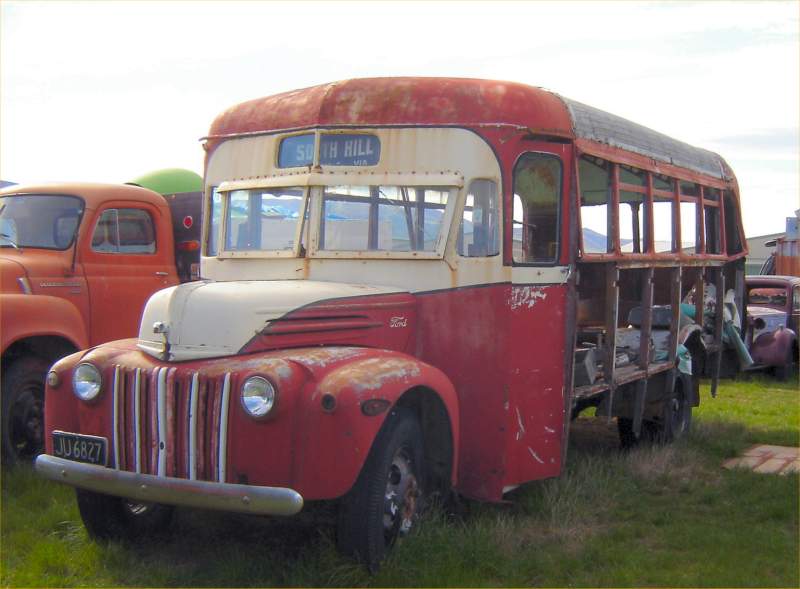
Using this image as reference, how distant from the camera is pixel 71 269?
747 cm

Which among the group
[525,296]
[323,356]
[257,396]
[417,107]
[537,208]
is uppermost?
[417,107]

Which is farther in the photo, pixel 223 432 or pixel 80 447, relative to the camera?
pixel 80 447

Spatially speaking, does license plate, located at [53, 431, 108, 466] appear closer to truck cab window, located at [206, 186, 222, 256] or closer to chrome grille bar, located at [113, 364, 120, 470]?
chrome grille bar, located at [113, 364, 120, 470]

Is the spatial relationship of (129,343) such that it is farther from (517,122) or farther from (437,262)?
(517,122)

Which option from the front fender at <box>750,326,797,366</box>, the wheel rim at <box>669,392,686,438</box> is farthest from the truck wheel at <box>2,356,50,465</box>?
the front fender at <box>750,326,797,366</box>

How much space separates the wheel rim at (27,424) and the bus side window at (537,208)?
3.74m

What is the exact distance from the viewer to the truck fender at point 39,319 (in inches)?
265

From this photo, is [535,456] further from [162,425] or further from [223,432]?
Answer: [162,425]

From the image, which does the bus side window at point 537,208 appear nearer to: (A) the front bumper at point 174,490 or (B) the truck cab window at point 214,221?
(B) the truck cab window at point 214,221

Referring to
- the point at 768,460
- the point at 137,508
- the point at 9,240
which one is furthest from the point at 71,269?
the point at 768,460

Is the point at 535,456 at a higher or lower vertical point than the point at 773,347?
lower

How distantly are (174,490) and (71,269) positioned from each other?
363cm

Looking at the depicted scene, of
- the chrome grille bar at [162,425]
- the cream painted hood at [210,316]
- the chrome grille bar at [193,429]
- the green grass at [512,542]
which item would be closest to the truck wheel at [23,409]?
the green grass at [512,542]

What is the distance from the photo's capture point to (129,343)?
5277mm
